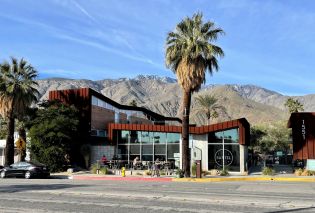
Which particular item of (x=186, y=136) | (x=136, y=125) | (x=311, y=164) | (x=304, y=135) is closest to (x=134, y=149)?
(x=136, y=125)

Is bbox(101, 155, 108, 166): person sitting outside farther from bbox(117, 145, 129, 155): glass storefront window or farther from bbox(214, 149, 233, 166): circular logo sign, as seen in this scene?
bbox(214, 149, 233, 166): circular logo sign

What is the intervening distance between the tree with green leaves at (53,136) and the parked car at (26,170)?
4.59 m

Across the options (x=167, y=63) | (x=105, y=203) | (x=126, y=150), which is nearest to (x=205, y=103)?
(x=126, y=150)

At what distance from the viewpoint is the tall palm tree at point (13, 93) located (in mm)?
40750

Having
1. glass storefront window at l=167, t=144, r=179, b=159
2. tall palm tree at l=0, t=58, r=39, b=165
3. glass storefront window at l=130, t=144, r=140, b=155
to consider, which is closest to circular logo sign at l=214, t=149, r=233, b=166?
glass storefront window at l=167, t=144, r=179, b=159

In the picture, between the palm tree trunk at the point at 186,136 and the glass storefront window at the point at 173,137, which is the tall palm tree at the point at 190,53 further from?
the glass storefront window at the point at 173,137

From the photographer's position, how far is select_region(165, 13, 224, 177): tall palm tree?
32688 millimetres

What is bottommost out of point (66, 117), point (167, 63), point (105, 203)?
point (105, 203)

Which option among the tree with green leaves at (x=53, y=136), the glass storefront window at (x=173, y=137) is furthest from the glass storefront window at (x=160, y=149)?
the tree with green leaves at (x=53, y=136)

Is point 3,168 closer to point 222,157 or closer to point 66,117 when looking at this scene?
point 66,117

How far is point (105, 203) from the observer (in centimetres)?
1439

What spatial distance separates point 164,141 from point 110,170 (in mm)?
5790

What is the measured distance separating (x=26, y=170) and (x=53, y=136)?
577cm

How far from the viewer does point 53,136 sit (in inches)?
1513
